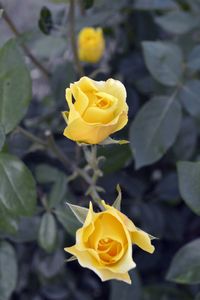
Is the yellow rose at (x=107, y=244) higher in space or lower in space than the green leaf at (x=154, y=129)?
higher

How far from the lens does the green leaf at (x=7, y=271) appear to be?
77 centimetres

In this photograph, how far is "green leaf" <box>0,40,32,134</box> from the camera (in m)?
0.70

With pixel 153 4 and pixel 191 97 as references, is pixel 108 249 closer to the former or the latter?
pixel 191 97

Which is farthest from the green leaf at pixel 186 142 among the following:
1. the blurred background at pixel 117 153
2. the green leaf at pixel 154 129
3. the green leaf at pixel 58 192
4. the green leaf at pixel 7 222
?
the green leaf at pixel 7 222

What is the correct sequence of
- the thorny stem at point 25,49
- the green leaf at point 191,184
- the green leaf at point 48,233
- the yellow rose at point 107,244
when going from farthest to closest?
1. the thorny stem at point 25,49
2. the green leaf at point 48,233
3. the green leaf at point 191,184
4. the yellow rose at point 107,244

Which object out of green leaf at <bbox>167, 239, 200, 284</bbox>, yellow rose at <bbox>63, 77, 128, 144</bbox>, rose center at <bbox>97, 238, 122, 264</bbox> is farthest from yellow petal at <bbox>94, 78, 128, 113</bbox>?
green leaf at <bbox>167, 239, 200, 284</bbox>

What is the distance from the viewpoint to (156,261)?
1.02 metres

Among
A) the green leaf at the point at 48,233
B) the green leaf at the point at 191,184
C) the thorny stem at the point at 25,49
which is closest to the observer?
the green leaf at the point at 191,184

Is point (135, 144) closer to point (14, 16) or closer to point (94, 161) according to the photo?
point (94, 161)

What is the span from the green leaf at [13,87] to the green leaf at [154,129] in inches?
6.7

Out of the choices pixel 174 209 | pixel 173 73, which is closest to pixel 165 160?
pixel 174 209

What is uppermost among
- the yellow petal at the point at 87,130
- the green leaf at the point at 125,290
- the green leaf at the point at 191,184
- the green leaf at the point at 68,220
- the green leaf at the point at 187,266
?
the yellow petal at the point at 87,130

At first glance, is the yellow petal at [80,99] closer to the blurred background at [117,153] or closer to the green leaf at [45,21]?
the blurred background at [117,153]

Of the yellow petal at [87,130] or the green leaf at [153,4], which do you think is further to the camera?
the green leaf at [153,4]
